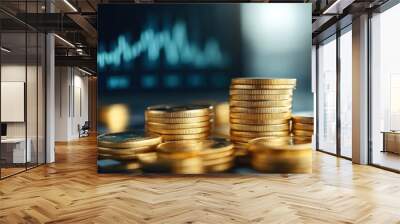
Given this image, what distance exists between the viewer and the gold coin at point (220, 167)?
226 inches

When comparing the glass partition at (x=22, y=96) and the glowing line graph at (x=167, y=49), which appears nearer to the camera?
the glowing line graph at (x=167, y=49)

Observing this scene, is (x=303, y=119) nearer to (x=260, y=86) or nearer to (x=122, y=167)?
(x=260, y=86)

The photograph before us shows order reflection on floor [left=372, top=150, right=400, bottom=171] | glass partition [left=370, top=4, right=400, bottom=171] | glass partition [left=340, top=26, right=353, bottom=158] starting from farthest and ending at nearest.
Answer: glass partition [left=340, top=26, right=353, bottom=158] < reflection on floor [left=372, top=150, right=400, bottom=171] < glass partition [left=370, top=4, right=400, bottom=171]

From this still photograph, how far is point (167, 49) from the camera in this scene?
572 cm

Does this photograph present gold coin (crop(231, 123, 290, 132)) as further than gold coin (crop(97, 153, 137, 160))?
No

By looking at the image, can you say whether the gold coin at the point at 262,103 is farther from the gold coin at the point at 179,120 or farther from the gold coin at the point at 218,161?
the gold coin at the point at 218,161

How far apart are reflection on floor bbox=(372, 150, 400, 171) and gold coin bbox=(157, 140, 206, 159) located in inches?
147

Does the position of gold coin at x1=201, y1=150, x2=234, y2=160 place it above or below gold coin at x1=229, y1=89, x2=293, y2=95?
below

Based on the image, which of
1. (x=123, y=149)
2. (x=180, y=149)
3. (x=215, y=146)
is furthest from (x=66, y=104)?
(x=215, y=146)

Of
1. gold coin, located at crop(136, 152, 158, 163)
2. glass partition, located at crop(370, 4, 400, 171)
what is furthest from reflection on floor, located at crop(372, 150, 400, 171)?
gold coin, located at crop(136, 152, 158, 163)

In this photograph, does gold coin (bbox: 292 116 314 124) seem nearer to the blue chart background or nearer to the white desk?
the blue chart background

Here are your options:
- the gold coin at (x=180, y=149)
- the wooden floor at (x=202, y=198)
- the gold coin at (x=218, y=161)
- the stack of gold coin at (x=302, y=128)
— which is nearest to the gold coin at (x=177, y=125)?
the gold coin at (x=180, y=149)

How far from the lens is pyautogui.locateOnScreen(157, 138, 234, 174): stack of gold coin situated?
18.6 feet

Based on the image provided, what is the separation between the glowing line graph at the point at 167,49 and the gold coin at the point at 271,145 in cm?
139
